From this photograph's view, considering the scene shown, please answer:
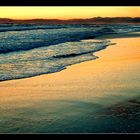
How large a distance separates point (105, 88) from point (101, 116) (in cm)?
186

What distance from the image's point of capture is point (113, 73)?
23.5ft

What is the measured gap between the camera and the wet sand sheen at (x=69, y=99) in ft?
10.9

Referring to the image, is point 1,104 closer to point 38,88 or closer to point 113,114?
point 38,88

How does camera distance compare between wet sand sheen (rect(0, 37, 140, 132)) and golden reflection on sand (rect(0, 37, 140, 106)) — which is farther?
golden reflection on sand (rect(0, 37, 140, 106))

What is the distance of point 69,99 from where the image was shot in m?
4.77

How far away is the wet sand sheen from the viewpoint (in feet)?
10.9

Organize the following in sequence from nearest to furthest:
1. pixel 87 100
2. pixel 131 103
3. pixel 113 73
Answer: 1. pixel 131 103
2. pixel 87 100
3. pixel 113 73

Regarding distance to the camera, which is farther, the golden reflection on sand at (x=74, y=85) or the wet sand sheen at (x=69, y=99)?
the golden reflection on sand at (x=74, y=85)

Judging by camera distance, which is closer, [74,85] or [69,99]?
[69,99]

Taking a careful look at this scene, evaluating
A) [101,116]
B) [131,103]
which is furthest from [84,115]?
[131,103]
